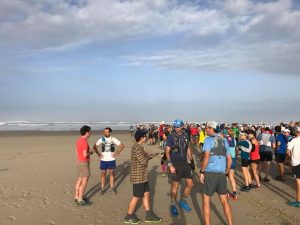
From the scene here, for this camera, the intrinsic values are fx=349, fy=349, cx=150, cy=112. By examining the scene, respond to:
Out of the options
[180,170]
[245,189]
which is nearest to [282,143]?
[245,189]

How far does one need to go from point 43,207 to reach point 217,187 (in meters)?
4.55

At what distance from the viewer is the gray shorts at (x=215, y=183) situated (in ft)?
21.3

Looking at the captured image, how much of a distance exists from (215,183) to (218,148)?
65 cm

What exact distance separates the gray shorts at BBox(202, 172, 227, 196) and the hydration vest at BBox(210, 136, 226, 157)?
1.24 feet

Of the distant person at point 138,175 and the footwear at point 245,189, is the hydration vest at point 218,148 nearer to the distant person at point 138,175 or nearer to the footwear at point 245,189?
the distant person at point 138,175

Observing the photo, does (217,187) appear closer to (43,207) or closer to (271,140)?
(43,207)

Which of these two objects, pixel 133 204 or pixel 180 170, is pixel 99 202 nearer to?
pixel 133 204

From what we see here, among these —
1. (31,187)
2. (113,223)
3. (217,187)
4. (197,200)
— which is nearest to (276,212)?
(197,200)

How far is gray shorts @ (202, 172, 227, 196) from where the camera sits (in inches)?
256

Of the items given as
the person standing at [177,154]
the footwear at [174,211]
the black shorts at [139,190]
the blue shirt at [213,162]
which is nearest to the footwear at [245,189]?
the person standing at [177,154]

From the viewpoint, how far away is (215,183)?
650 centimetres

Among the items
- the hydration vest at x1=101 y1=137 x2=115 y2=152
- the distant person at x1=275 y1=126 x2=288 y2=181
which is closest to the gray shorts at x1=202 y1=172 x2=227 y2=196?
the hydration vest at x1=101 y1=137 x2=115 y2=152

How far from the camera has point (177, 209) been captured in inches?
331

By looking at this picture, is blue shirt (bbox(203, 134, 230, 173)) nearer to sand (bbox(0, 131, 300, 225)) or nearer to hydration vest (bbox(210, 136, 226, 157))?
hydration vest (bbox(210, 136, 226, 157))
